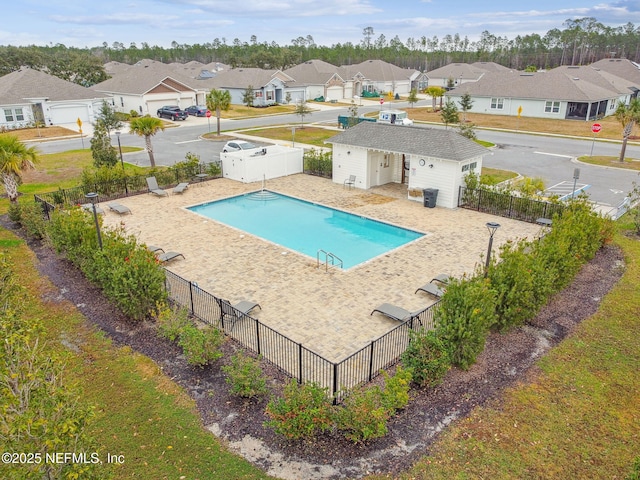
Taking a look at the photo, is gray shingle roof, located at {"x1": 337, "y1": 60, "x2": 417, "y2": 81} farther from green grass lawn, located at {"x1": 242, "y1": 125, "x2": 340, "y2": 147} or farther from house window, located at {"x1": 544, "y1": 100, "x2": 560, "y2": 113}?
green grass lawn, located at {"x1": 242, "y1": 125, "x2": 340, "y2": 147}

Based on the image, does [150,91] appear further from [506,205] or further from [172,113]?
[506,205]

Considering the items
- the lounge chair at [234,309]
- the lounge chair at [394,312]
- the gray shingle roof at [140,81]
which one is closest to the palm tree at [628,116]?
the lounge chair at [394,312]

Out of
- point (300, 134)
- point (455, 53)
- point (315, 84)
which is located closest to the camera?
point (300, 134)

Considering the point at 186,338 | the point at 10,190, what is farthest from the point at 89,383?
the point at 10,190

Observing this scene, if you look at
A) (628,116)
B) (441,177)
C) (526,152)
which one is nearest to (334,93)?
→ (526,152)

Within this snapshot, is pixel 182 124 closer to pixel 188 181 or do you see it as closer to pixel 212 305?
pixel 188 181

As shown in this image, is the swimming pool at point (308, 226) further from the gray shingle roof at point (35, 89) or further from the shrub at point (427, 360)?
the gray shingle roof at point (35, 89)
